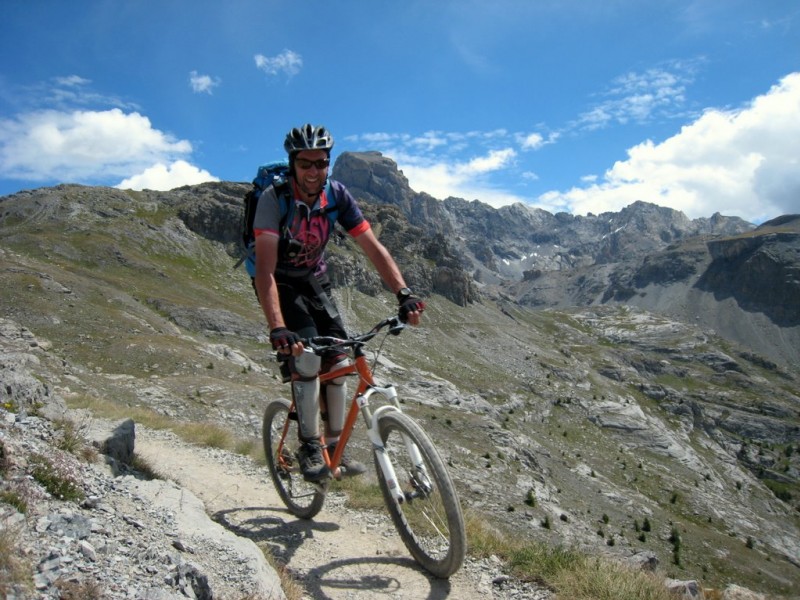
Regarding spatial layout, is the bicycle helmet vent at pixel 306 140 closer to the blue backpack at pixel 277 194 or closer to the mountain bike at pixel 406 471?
the blue backpack at pixel 277 194

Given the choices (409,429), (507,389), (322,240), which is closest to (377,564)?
(409,429)

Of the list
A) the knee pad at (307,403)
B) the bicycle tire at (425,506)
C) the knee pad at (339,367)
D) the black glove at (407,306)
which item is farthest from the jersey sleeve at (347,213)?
the bicycle tire at (425,506)

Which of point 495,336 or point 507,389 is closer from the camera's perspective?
point 507,389

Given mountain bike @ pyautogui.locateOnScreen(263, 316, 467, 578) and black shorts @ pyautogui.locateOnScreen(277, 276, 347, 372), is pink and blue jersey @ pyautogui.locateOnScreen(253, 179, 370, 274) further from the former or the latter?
mountain bike @ pyautogui.locateOnScreen(263, 316, 467, 578)

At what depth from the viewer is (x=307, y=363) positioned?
6777 mm

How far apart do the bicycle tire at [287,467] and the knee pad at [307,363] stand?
1.23 metres

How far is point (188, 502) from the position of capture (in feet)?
22.7

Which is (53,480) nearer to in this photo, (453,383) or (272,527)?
(272,527)

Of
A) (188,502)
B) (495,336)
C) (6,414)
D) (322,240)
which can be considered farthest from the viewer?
(495,336)

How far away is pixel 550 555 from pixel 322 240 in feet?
16.5

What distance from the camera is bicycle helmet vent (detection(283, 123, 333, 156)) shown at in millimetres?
6755

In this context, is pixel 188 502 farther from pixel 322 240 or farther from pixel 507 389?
pixel 507 389

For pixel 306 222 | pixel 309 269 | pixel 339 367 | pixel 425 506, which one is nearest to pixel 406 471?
pixel 425 506

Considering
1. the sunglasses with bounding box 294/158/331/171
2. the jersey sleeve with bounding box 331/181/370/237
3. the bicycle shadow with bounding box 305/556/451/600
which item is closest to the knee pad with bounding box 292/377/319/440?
the bicycle shadow with bounding box 305/556/451/600
